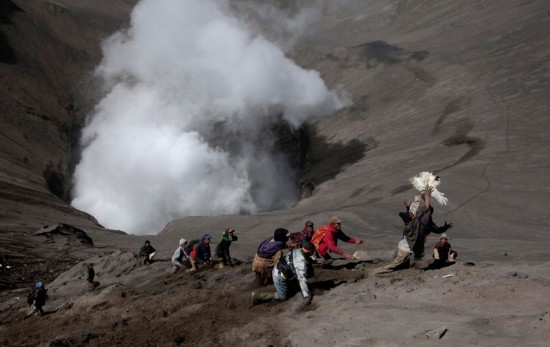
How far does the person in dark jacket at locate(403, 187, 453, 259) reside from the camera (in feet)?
28.8

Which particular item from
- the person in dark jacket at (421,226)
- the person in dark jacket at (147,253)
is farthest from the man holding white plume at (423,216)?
the person in dark jacket at (147,253)

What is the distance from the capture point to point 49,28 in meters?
53.2

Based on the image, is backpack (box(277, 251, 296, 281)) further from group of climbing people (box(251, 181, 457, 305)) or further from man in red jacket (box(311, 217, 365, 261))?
man in red jacket (box(311, 217, 365, 261))

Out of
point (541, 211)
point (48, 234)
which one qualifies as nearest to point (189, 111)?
point (48, 234)

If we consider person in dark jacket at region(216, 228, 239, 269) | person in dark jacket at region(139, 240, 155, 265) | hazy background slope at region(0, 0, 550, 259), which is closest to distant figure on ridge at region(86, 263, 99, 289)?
person in dark jacket at region(139, 240, 155, 265)

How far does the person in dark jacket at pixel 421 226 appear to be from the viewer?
8773 millimetres

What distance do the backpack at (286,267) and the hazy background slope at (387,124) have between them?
8605 mm

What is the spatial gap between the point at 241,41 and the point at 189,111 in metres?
12.0

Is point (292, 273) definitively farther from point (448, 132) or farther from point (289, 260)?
point (448, 132)

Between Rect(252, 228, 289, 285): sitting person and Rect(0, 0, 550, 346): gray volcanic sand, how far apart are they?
1.59ft

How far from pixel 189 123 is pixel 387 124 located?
18448 mm

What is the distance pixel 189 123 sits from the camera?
50.4 meters

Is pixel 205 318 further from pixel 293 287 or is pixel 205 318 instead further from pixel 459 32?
pixel 459 32

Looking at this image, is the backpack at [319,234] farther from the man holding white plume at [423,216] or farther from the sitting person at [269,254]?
the man holding white plume at [423,216]
